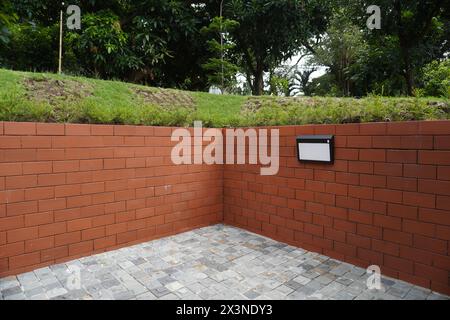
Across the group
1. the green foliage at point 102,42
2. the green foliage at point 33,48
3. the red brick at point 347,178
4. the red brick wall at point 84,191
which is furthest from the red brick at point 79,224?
the green foliage at point 33,48

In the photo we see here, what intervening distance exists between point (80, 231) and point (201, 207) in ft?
5.61

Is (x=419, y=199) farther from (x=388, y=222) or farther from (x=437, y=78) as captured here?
(x=437, y=78)

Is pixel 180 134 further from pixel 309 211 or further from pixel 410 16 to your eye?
pixel 410 16

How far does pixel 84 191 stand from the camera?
3.21 meters

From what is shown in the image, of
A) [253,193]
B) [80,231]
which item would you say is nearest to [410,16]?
[253,193]

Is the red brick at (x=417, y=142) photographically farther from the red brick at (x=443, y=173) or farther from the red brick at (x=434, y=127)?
the red brick at (x=443, y=173)

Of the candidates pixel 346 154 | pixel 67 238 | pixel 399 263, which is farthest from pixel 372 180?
pixel 67 238

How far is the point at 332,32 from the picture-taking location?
755 inches

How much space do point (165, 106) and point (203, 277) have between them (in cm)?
456

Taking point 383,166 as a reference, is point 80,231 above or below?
below

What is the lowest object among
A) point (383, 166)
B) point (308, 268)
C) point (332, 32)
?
point (308, 268)

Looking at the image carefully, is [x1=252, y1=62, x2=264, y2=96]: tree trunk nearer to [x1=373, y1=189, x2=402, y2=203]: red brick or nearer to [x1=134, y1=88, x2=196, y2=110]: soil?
[x1=134, y1=88, x2=196, y2=110]: soil

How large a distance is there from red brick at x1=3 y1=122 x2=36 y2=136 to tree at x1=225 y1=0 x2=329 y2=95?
10846 mm

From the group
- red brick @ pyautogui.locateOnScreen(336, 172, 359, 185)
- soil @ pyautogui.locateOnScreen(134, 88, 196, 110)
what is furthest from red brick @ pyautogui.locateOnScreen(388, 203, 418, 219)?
soil @ pyautogui.locateOnScreen(134, 88, 196, 110)
